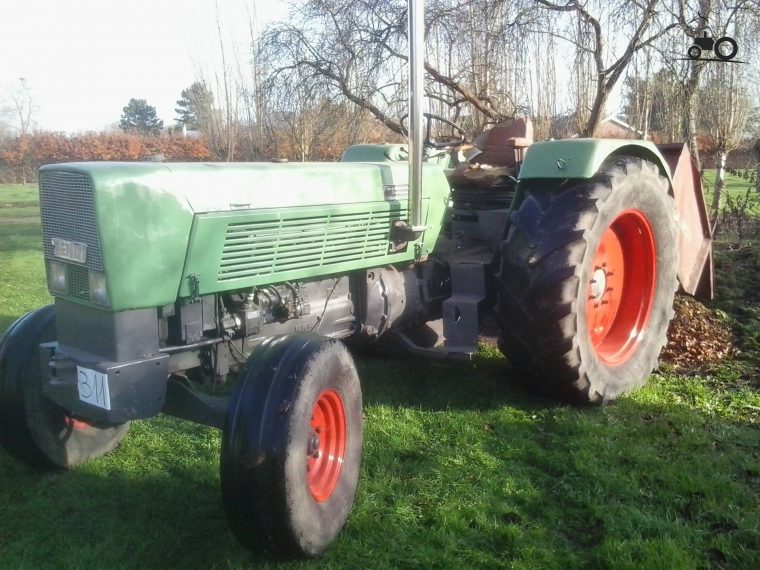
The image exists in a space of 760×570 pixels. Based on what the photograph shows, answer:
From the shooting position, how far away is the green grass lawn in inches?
105

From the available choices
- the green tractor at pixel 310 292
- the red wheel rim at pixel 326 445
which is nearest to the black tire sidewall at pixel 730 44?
the green tractor at pixel 310 292

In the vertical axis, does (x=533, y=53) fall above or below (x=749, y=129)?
above

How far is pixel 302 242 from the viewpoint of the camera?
3184 millimetres

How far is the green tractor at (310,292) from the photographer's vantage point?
2539 mm

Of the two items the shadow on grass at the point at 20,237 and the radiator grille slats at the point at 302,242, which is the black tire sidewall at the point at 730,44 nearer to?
the radiator grille slats at the point at 302,242

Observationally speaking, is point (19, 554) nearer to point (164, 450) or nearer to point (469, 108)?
point (164, 450)

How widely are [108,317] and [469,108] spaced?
839 cm

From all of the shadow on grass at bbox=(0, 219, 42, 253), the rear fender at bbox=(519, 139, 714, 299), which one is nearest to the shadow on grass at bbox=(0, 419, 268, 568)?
the rear fender at bbox=(519, 139, 714, 299)

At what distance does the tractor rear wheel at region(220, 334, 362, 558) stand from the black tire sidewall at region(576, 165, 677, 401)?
1.49m

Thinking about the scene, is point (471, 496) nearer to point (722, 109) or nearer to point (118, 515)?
point (118, 515)

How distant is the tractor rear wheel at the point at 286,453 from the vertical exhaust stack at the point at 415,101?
3.22ft

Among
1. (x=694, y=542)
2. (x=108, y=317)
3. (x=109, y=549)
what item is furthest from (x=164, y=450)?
(x=694, y=542)

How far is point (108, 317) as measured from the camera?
2.59m

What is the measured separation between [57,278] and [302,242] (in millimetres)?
1005
